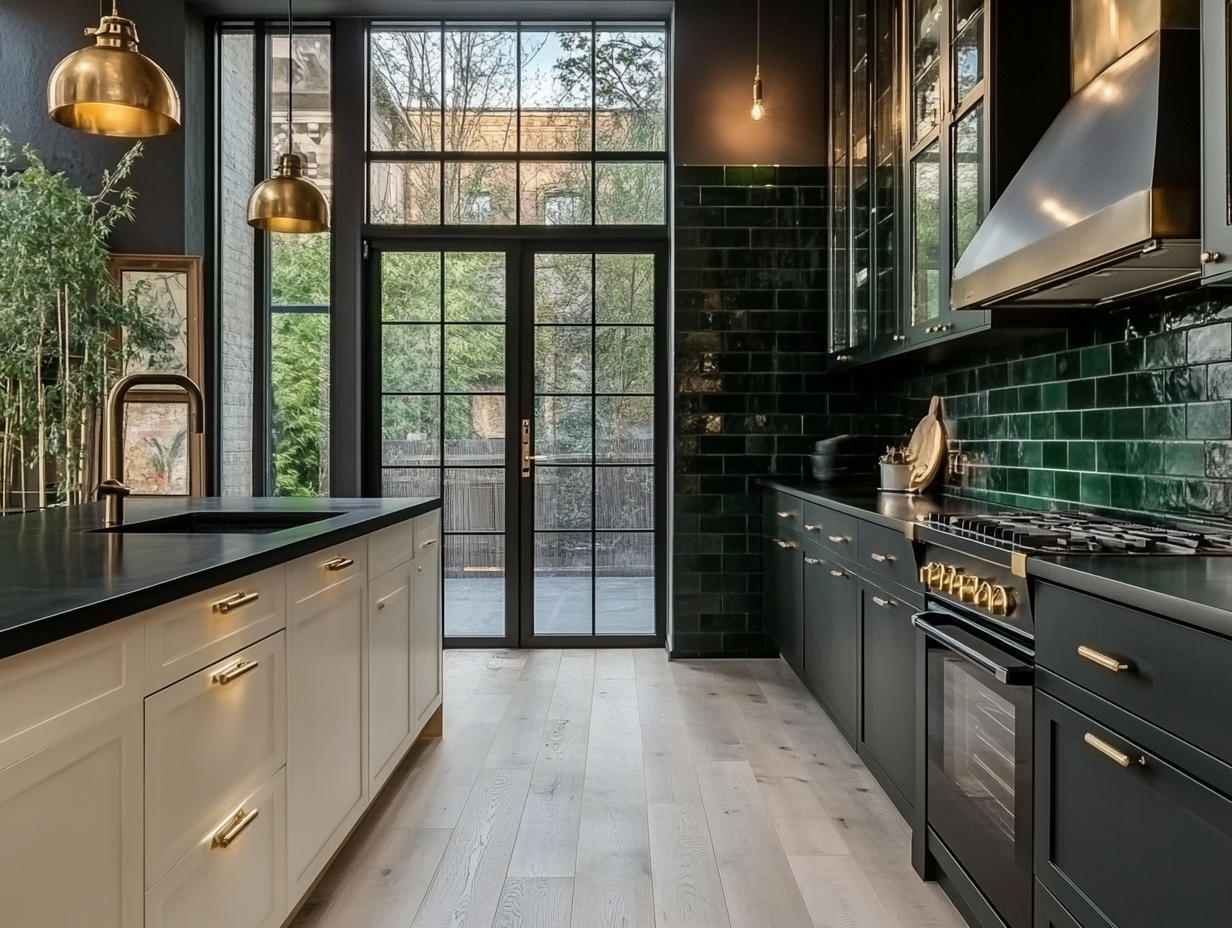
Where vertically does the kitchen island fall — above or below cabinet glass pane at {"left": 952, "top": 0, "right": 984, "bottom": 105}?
below

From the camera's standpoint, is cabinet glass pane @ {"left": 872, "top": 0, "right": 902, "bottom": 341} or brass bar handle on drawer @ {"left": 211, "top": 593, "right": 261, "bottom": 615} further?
cabinet glass pane @ {"left": 872, "top": 0, "right": 902, "bottom": 341}

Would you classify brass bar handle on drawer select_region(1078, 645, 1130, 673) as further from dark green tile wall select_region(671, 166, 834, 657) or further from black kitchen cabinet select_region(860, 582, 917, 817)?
dark green tile wall select_region(671, 166, 834, 657)

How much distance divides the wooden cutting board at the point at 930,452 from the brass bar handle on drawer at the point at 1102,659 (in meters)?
2.09

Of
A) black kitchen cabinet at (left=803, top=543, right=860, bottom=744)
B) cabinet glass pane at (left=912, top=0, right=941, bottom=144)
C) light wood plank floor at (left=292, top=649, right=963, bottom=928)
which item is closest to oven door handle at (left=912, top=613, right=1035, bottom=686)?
light wood plank floor at (left=292, top=649, right=963, bottom=928)

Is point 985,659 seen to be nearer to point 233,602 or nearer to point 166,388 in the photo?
point 233,602

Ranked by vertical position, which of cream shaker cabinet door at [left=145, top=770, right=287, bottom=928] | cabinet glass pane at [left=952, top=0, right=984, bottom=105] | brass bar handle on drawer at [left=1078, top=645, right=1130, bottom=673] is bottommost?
cream shaker cabinet door at [left=145, top=770, right=287, bottom=928]

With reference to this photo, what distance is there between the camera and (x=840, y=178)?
4102 mm

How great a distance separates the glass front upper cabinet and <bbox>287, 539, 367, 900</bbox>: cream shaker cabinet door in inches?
78.8

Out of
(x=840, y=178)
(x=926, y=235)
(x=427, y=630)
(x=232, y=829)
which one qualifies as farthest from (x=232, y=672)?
(x=840, y=178)

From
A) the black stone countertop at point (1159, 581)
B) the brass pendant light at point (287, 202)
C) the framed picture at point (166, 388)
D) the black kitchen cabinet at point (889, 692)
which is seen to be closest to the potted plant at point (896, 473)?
the black kitchen cabinet at point (889, 692)

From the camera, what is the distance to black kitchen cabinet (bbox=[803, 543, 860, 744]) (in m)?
2.88

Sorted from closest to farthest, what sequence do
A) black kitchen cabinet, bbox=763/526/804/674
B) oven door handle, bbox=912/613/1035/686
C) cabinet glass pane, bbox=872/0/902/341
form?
1. oven door handle, bbox=912/613/1035/686
2. cabinet glass pane, bbox=872/0/902/341
3. black kitchen cabinet, bbox=763/526/804/674

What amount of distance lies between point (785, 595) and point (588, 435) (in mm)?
1371

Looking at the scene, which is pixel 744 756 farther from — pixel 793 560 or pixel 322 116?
pixel 322 116
